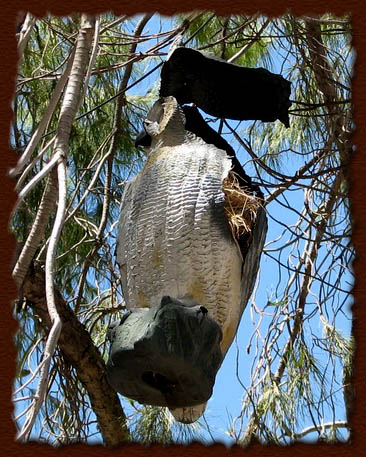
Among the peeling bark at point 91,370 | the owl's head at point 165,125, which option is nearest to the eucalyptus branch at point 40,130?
the owl's head at point 165,125

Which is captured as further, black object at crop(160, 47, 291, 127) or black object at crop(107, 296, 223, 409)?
black object at crop(160, 47, 291, 127)

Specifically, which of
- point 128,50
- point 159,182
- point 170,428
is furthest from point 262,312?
point 159,182

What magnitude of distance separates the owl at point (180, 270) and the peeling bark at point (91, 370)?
901 millimetres

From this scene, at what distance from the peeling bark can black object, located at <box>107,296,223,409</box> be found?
3.36ft

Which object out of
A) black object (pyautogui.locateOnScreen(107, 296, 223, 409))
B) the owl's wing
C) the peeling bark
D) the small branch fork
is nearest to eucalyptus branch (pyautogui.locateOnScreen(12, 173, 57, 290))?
the small branch fork

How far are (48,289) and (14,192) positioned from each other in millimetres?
182

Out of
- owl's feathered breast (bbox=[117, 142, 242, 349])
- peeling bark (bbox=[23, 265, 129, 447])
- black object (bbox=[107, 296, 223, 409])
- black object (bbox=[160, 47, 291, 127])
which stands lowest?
black object (bbox=[107, 296, 223, 409])

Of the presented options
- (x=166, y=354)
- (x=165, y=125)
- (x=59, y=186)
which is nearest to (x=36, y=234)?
(x=59, y=186)

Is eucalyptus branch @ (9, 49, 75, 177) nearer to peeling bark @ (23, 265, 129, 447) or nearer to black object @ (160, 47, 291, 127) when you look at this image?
black object @ (160, 47, 291, 127)

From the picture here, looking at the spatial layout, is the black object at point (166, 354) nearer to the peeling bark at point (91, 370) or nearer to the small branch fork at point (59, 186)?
the small branch fork at point (59, 186)

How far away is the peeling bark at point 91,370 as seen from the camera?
8.41 ft

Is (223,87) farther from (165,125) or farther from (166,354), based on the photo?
(166,354)

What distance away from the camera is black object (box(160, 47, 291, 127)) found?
1.80 metres

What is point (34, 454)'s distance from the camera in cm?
Answer: 140
